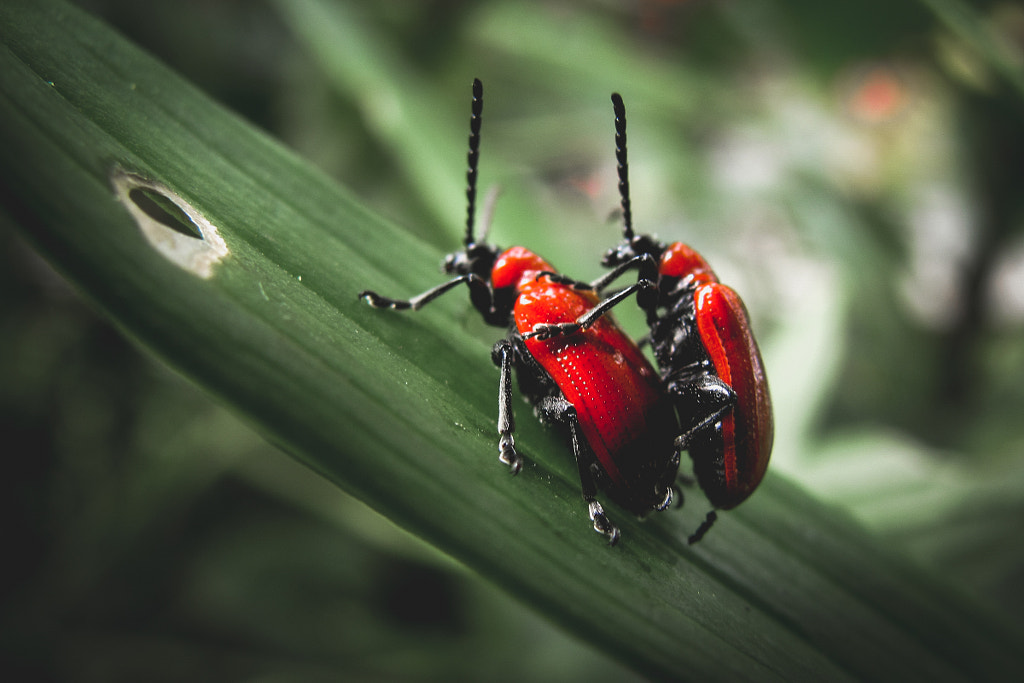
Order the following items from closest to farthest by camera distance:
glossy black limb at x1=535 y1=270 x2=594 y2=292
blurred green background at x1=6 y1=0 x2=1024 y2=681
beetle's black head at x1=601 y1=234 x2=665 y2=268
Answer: glossy black limb at x1=535 y1=270 x2=594 y2=292, beetle's black head at x1=601 y1=234 x2=665 y2=268, blurred green background at x1=6 y1=0 x2=1024 y2=681

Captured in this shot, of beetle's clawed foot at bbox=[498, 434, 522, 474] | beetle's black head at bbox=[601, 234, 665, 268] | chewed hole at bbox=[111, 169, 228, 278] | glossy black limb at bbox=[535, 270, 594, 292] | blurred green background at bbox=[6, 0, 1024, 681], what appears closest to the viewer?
chewed hole at bbox=[111, 169, 228, 278]

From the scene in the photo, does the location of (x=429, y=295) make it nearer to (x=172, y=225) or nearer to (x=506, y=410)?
(x=506, y=410)

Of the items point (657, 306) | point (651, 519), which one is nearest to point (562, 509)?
point (651, 519)

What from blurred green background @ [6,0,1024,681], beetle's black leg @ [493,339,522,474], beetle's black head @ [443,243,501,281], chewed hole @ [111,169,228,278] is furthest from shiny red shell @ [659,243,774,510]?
chewed hole @ [111,169,228,278]

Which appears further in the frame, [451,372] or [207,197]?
[451,372]

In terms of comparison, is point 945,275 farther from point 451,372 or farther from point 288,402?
point 288,402

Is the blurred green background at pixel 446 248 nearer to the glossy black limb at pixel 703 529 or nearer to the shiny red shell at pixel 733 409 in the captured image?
the shiny red shell at pixel 733 409

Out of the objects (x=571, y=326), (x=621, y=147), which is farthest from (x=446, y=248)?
(x=571, y=326)

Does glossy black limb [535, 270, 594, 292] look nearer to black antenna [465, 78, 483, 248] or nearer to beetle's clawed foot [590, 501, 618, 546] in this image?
black antenna [465, 78, 483, 248]
